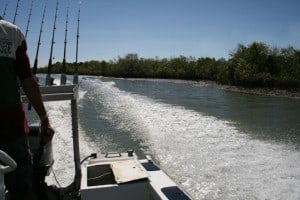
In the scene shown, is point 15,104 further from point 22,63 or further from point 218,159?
point 218,159

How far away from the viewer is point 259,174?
6.55m

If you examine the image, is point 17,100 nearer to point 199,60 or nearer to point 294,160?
point 294,160

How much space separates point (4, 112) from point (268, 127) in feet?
39.1

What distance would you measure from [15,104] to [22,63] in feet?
0.81

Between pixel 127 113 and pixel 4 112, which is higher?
pixel 4 112

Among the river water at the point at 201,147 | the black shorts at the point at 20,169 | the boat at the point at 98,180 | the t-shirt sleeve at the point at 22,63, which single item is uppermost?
the t-shirt sleeve at the point at 22,63

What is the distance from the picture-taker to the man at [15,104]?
1.88 metres

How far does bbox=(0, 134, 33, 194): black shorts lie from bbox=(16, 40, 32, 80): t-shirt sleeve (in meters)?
0.37

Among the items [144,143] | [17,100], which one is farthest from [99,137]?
[17,100]

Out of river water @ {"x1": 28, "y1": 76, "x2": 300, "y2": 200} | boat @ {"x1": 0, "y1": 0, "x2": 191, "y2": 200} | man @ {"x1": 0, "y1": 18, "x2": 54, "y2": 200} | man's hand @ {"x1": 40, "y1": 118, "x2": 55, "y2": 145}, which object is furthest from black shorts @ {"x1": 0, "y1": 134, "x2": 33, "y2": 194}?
river water @ {"x1": 28, "y1": 76, "x2": 300, "y2": 200}

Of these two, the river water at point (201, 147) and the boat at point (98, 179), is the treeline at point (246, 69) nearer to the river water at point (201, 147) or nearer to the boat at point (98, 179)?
the river water at point (201, 147)

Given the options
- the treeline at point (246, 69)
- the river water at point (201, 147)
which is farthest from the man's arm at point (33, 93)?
the treeline at point (246, 69)

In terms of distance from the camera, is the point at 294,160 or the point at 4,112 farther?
the point at 294,160

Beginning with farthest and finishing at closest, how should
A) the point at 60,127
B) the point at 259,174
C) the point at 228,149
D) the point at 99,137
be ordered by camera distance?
1. the point at 60,127
2. the point at 99,137
3. the point at 228,149
4. the point at 259,174
